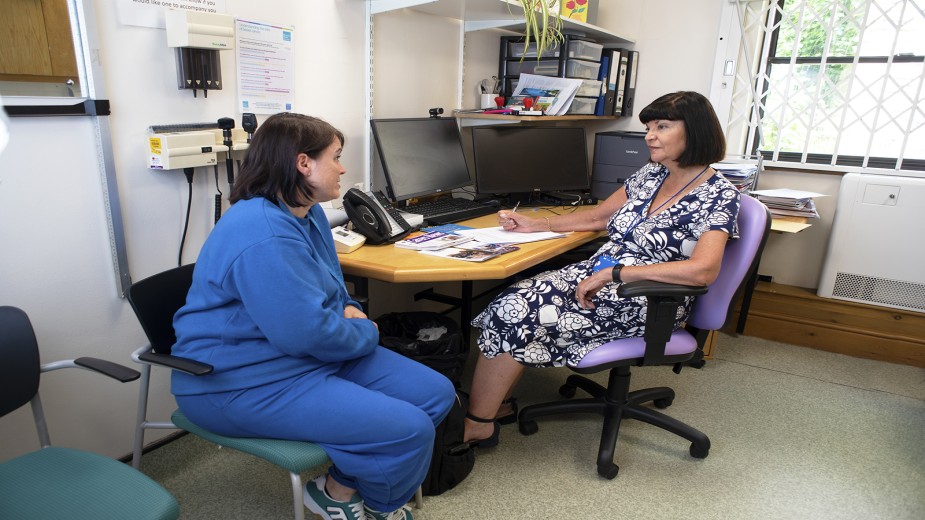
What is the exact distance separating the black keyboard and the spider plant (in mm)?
646

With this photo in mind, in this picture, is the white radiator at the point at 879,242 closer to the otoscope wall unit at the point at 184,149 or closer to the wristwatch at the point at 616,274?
the wristwatch at the point at 616,274

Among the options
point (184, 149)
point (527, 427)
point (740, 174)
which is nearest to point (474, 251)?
point (527, 427)

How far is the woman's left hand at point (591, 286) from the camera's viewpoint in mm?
1852

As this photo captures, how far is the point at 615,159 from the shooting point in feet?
9.62

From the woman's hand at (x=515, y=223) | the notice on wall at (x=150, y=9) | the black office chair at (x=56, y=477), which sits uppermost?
the notice on wall at (x=150, y=9)

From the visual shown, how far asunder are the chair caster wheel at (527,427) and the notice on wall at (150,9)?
1.73 meters

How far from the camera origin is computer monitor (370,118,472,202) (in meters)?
2.25

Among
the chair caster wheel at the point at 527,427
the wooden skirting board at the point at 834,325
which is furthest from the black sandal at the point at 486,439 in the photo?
the wooden skirting board at the point at 834,325

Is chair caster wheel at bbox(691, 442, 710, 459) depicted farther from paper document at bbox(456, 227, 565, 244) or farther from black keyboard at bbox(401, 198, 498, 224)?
black keyboard at bbox(401, 198, 498, 224)

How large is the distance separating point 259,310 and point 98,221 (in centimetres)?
70

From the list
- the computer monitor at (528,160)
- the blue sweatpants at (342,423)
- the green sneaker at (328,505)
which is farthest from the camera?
the computer monitor at (528,160)

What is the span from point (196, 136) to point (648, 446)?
1.85 m

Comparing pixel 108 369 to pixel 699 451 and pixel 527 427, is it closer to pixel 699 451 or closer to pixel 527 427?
pixel 527 427

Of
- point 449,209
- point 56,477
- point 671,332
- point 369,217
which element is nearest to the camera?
point 56,477
